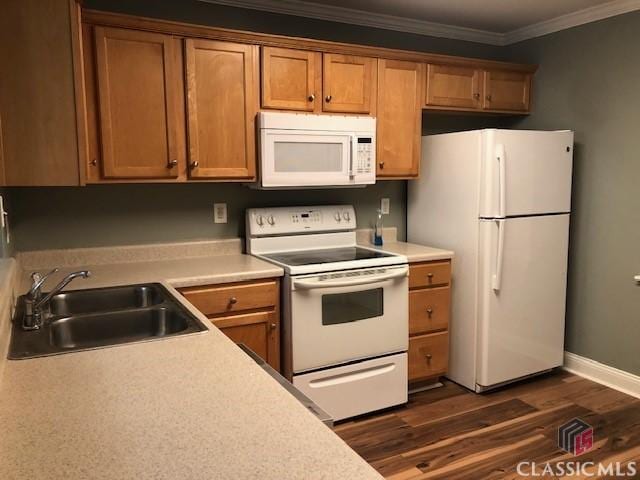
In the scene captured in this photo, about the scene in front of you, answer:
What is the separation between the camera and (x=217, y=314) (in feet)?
8.05

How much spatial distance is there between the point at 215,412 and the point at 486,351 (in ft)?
7.79

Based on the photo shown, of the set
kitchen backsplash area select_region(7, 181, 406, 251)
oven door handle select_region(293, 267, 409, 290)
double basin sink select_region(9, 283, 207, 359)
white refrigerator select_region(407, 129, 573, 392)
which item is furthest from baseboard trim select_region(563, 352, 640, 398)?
double basin sink select_region(9, 283, 207, 359)

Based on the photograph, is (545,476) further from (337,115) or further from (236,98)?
(236,98)

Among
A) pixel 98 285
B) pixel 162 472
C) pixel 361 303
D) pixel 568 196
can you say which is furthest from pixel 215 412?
pixel 568 196

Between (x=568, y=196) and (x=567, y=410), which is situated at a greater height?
(x=568, y=196)

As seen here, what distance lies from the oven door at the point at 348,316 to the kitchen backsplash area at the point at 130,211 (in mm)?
746

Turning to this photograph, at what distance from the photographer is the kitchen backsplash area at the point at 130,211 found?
102 inches

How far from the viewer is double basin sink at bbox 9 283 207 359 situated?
4.86ft

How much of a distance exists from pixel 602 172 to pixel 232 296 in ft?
7.88

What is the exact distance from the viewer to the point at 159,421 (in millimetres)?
981

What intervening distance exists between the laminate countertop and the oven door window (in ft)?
4.13

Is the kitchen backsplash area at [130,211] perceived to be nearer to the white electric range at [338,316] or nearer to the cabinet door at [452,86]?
the white electric range at [338,316]

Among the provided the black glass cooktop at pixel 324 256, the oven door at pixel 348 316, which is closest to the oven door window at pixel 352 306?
the oven door at pixel 348 316
